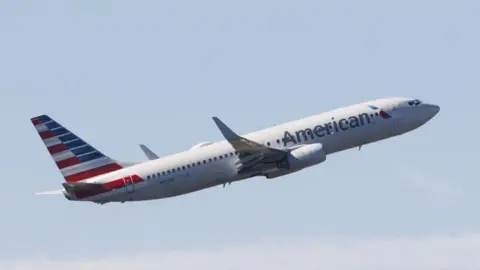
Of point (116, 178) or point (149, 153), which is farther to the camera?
point (149, 153)

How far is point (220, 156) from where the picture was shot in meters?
118

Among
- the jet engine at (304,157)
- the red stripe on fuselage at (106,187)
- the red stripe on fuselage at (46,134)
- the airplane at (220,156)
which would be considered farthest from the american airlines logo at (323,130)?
the red stripe on fuselage at (46,134)

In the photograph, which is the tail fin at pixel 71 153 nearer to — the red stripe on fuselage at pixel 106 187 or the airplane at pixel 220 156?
the airplane at pixel 220 156

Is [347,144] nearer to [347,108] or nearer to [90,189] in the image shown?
[347,108]

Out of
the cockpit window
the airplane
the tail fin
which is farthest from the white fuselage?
the cockpit window

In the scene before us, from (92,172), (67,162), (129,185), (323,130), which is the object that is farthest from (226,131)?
(67,162)

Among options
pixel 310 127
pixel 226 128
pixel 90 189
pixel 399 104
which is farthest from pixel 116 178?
pixel 399 104

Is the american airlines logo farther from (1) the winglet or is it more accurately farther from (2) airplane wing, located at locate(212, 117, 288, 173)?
(1) the winglet

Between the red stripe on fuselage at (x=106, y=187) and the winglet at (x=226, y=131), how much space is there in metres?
10.4

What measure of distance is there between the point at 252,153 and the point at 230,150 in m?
2.93

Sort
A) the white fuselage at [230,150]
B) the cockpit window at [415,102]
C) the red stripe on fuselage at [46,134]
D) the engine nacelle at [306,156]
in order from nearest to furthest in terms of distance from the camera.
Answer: the engine nacelle at [306,156] → the white fuselage at [230,150] → the red stripe on fuselage at [46,134] → the cockpit window at [415,102]

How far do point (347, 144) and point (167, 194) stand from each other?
65.1ft

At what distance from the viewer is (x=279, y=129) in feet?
394

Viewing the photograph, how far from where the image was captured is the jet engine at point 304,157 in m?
117
